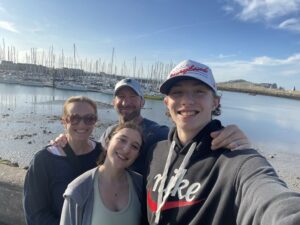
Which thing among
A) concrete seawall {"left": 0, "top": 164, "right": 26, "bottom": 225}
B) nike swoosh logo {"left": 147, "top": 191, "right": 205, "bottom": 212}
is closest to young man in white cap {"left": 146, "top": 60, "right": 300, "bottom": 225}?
nike swoosh logo {"left": 147, "top": 191, "right": 205, "bottom": 212}

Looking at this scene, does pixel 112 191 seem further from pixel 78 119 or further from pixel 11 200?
pixel 11 200

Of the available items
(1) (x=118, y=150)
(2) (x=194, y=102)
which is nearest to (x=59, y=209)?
(1) (x=118, y=150)

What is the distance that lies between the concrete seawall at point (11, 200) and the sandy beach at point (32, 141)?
10408 millimetres

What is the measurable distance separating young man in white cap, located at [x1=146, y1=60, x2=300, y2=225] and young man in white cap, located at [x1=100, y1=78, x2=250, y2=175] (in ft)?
0.42

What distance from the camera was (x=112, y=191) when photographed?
8.72 ft

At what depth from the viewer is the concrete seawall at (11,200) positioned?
3852 millimetres

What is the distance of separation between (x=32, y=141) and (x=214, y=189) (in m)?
20.2

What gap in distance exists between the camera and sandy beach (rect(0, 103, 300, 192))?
54.9ft

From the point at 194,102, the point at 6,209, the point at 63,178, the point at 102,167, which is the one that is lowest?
the point at 6,209

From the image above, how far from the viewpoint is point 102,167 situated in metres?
2.79

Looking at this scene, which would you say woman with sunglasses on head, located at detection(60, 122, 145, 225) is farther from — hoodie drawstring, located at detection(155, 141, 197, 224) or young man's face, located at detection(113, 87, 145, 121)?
young man's face, located at detection(113, 87, 145, 121)

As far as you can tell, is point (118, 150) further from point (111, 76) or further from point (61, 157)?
point (111, 76)

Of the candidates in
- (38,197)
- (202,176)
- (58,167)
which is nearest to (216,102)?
(202,176)

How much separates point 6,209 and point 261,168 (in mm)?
3454
